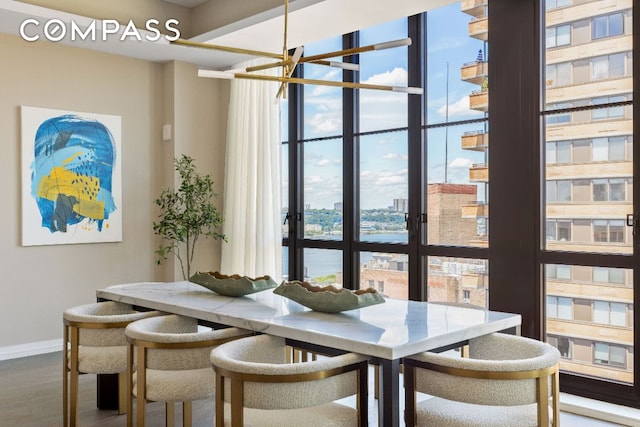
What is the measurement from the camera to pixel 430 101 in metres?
A: 4.82

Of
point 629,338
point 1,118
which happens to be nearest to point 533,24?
point 629,338

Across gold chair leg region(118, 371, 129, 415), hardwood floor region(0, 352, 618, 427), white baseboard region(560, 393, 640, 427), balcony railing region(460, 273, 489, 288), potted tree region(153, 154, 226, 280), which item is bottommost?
hardwood floor region(0, 352, 618, 427)

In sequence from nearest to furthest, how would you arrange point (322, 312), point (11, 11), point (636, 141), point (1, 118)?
point (322, 312) < point (636, 141) < point (11, 11) < point (1, 118)

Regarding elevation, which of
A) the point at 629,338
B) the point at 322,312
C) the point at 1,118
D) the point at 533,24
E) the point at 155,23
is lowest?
the point at 629,338

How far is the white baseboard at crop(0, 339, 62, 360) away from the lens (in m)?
5.19

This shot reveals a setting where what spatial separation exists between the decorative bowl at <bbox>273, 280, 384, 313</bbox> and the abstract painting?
3.17 meters

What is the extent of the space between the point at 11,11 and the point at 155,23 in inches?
45.6

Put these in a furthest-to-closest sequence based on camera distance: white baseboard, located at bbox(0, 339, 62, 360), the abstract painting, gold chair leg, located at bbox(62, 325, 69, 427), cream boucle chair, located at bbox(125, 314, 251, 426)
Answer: the abstract painting
white baseboard, located at bbox(0, 339, 62, 360)
gold chair leg, located at bbox(62, 325, 69, 427)
cream boucle chair, located at bbox(125, 314, 251, 426)

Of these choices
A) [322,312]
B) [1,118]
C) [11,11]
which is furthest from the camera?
[1,118]

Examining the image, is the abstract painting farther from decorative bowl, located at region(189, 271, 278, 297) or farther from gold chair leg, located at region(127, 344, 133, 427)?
gold chair leg, located at region(127, 344, 133, 427)

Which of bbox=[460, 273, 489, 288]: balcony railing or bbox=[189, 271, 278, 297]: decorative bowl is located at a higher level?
bbox=[189, 271, 278, 297]: decorative bowl

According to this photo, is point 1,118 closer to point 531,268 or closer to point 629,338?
point 531,268

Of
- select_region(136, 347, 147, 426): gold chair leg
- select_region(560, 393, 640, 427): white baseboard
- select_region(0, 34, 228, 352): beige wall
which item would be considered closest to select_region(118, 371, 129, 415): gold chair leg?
select_region(136, 347, 147, 426): gold chair leg

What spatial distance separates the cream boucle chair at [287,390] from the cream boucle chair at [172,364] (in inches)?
11.4
